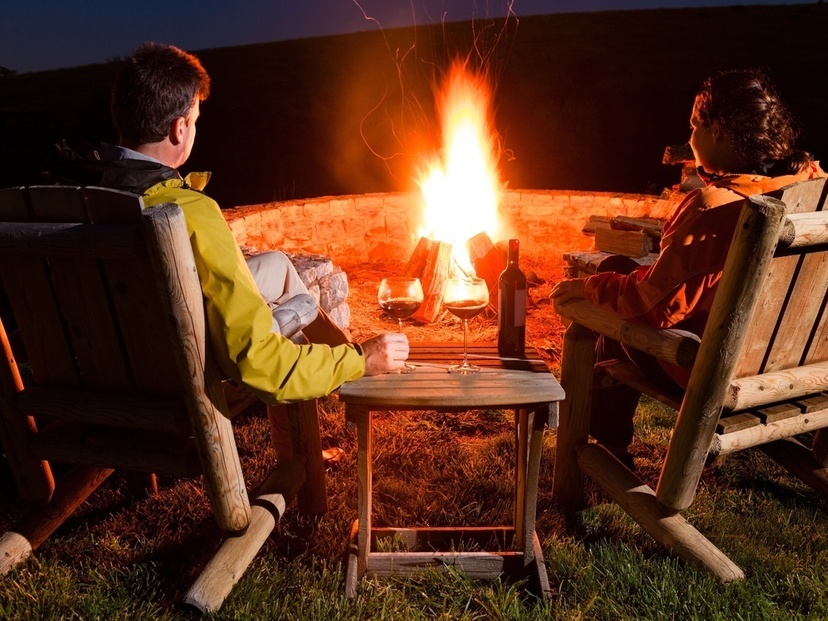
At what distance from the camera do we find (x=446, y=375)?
2.14 meters

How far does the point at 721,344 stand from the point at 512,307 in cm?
75

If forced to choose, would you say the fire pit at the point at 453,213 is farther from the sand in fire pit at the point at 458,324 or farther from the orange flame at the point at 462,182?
the sand in fire pit at the point at 458,324

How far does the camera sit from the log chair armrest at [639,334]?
2.10 metres

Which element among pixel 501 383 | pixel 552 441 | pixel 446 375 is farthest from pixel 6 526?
pixel 552 441

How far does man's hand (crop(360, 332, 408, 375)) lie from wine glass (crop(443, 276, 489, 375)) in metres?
0.21

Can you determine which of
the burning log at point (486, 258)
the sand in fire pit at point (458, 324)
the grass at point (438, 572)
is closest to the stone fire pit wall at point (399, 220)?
the sand in fire pit at point (458, 324)

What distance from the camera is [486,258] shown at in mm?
5113

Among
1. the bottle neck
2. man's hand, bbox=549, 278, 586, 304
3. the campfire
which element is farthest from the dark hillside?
the bottle neck

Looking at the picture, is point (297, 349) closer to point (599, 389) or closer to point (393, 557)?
point (393, 557)

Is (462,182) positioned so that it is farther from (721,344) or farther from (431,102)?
(431,102)

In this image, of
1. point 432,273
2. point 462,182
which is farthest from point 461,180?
point 432,273

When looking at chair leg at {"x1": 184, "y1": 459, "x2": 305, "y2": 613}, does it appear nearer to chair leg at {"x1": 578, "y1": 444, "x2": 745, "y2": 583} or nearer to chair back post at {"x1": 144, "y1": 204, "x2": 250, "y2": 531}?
chair back post at {"x1": 144, "y1": 204, "x2": 250, "y2": 531}

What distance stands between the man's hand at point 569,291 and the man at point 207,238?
2.88ft

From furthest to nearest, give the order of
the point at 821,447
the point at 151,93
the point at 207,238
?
the point at 821,447
the point at 151,93
the point at 207,238
